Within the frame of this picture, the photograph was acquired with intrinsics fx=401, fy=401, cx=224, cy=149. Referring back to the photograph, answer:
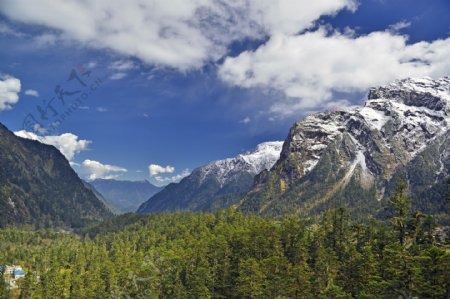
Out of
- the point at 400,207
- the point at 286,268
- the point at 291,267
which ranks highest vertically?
the point at 400,207

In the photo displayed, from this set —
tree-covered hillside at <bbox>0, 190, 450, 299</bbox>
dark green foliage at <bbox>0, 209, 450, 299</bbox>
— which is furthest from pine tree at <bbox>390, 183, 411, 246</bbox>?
dark green foliage at <bbox>0, 209, 450, 299</bbox>

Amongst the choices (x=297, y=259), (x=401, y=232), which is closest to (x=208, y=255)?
(x=297, y=259)

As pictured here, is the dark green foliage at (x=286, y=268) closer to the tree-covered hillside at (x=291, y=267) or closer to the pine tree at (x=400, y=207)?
the tree-covered hillside at (x=291, y=267)

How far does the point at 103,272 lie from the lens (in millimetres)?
161875

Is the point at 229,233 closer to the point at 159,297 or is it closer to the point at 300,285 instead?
the point at 159,297

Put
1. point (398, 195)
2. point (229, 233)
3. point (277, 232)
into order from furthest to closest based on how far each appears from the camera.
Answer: point (229, 233)
point (277, 232)
point (398, 195)

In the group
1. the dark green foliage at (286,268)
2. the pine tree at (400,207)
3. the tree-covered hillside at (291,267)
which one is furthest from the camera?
the dark green foliage at (286,268)

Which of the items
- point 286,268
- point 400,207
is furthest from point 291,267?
point 400,207

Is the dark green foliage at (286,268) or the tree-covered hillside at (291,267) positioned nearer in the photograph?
the tree-covered hillside at (291,267)

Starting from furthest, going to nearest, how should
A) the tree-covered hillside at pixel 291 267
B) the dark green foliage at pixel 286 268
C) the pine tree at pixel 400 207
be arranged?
1. the dark green foliage at pixel 286 268
2. the tree-covered hillside at pixel 291 267
3. the pine tree at pixel 400 207

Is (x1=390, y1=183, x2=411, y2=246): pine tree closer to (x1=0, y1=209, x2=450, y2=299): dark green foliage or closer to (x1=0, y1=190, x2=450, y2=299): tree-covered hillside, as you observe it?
(x1=0, y1=190, x2=450, y2=299): tree-covered hillside

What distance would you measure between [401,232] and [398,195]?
25.2 feet

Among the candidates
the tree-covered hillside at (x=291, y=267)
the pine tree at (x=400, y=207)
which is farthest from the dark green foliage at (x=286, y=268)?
the pine tree at (x=400, y=207)

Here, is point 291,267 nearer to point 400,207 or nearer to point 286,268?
point 286,268
